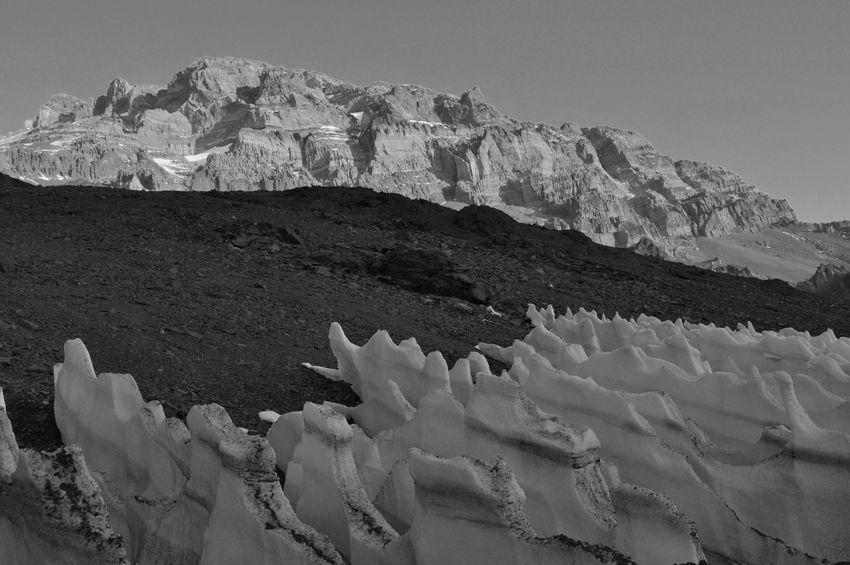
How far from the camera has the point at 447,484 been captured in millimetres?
2824

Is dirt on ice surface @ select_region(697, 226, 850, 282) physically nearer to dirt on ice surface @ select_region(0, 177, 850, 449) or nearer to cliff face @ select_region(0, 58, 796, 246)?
cliff face @ select_region(0, 58, 796, 246)

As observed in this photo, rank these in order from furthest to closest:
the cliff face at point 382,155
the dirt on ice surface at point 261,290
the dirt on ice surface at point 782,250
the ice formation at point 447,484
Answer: the cliff face at point 382,155, the dirt on ice surface at point 782,250, the dirt on ice surface at point 261,290, the ice formation at point 447,484

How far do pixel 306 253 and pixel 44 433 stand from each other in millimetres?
8702

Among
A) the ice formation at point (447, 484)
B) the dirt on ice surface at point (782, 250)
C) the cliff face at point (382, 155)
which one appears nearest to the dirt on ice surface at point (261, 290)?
the ice formation at point (447, 484)

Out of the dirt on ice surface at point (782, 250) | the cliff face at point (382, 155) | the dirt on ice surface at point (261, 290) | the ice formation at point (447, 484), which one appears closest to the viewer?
the ice formation at point (447, 484)

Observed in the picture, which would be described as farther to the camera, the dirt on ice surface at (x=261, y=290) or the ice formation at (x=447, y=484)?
the dirt on ice surface at (x=261, y=290)

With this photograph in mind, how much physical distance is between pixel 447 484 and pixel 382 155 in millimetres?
126836

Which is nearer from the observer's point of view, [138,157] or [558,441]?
[558,441]

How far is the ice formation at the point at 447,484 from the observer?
286 cm

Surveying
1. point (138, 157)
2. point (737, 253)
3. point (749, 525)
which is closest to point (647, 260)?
point (749, 525)

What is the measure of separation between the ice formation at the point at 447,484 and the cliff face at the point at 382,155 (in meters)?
97.3

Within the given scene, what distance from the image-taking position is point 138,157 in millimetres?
117875

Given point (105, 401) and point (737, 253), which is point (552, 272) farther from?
point (737, 253)

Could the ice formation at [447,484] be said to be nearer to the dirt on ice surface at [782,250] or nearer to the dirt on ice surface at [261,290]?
the dirt on ice surface at [261,290]
